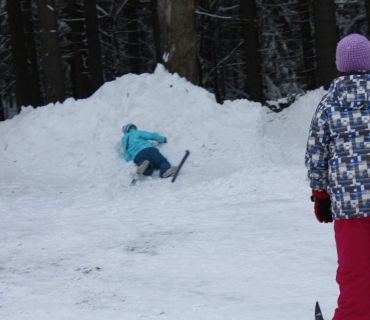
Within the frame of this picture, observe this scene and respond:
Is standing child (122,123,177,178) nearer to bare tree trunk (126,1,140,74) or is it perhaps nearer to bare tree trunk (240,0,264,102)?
bare tree trunk (240,0,264,102)

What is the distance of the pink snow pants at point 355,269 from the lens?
2982mm

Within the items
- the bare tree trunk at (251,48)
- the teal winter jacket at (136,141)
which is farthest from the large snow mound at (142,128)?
the bare tree trunk at (251,48)

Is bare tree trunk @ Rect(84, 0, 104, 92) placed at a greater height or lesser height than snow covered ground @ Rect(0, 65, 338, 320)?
greater

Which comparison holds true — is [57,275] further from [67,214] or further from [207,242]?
[67,214]

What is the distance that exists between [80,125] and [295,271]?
6.16 meters

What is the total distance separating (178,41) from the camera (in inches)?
417

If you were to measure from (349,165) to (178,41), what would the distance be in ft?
26.0

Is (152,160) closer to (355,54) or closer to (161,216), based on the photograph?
(161,216)

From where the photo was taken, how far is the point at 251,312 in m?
3.83

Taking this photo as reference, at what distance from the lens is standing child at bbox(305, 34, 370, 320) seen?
2996 mm

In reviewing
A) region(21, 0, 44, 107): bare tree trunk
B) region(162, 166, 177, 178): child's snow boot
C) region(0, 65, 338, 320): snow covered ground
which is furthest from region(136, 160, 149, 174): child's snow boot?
region(21, 0, 44, 107): bare tree trunk

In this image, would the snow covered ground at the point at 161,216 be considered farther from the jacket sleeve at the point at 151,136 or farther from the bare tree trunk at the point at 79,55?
the bare tree trunk at the point at 79,55

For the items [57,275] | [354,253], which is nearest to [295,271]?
[354,253]

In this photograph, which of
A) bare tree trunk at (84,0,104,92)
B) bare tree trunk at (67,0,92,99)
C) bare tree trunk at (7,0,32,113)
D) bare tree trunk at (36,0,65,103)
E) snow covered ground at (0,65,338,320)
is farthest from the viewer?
bare tree trunk at (67,0,92,99)
